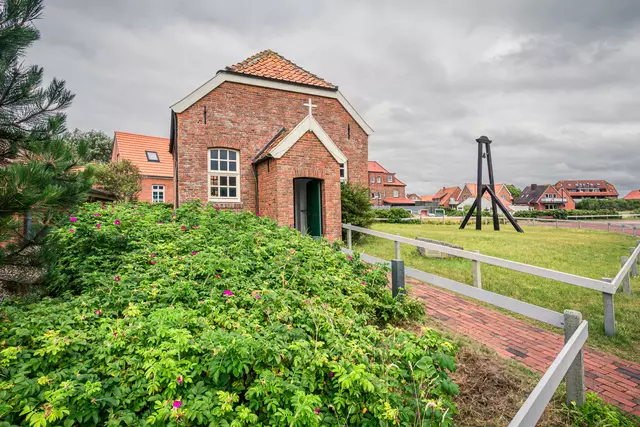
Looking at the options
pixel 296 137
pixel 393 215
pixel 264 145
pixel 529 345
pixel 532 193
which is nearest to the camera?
pixel 529 345

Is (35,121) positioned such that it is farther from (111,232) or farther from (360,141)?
(360,141)

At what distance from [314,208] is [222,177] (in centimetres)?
380

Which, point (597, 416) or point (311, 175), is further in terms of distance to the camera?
point (311, 175)

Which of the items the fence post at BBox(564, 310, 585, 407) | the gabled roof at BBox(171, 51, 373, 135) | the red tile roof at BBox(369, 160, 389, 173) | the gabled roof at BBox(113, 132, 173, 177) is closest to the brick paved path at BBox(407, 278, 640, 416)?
the fence post at BBox(564, 310, 585, 407)

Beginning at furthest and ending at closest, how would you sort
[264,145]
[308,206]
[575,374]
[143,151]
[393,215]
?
[143,151], [393,215], [264,145], [308,206], [575,374]

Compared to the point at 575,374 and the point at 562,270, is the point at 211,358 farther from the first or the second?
the point at 562,270

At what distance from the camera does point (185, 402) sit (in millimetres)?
2121

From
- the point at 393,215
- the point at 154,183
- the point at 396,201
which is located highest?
the point at 154,183

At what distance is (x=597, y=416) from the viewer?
114 inches

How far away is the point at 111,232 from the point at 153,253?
1.17 m

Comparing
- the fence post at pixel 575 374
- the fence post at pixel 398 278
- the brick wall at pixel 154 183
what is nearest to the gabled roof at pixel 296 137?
the fence post at pixel 398 278

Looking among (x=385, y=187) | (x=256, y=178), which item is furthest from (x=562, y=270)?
(x=385, y=187)

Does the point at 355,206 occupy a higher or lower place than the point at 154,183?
lower

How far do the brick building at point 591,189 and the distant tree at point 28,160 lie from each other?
11407cm
